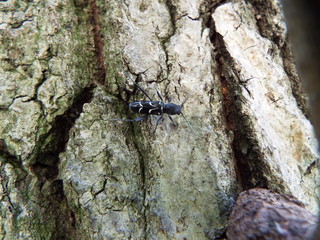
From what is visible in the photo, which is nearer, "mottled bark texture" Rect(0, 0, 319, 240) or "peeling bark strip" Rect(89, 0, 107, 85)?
"mottled bark texture" Rect(0, 0, 319, 240)

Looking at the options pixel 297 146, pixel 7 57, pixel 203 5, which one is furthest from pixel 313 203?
pixel 7 57

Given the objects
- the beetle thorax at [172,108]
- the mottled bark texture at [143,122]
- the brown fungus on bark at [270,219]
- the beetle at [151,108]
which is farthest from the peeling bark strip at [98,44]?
the brown fungus on bark at [270,219]

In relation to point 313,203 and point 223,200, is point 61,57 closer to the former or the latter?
point 223,200

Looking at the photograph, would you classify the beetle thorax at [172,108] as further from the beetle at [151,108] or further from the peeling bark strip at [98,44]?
the peeling bark strip at [98,44]

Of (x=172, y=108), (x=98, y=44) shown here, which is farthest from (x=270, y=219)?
(x=98, y=44)

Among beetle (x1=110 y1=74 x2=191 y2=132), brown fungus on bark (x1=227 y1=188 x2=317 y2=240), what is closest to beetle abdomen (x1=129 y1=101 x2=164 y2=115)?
beetle (x1=110 y1=74 x2=191 y2=132)

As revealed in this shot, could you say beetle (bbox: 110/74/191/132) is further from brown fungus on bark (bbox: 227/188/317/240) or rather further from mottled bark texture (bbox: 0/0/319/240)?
brown fungus on bark (bbox: 227/188/317/240)
